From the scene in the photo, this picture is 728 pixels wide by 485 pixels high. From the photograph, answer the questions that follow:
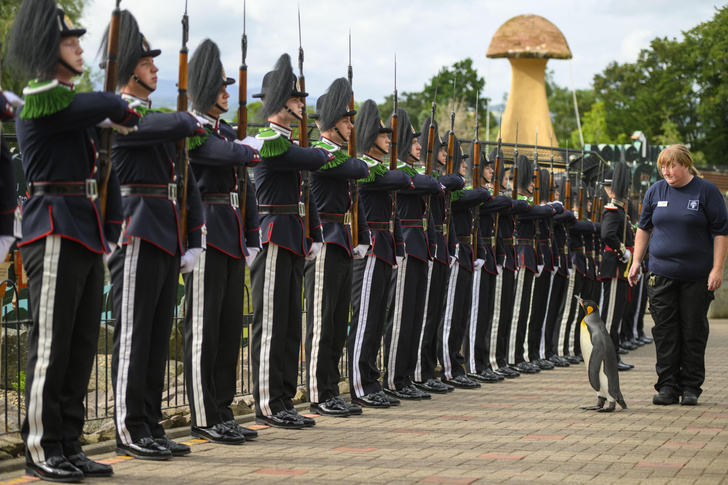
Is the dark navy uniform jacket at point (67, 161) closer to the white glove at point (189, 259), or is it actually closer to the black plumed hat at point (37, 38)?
the black plumed hat at point (37, 38)

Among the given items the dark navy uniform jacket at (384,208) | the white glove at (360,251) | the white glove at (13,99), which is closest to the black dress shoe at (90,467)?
the white glove at (13,99)

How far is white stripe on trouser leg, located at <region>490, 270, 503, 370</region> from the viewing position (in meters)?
11.5

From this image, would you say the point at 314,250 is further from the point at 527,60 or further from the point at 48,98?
the point at 527,60

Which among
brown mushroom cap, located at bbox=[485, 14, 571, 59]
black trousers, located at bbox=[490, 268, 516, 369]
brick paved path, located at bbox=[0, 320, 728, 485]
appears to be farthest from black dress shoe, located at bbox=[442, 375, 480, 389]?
brown mushroom cap, located at bbox=[485, 14, 571, 59]

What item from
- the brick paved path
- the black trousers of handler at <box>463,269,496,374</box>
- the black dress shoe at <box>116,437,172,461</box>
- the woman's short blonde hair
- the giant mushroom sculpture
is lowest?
the brick paved path

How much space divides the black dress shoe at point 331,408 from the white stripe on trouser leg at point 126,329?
240cm

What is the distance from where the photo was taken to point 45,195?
17.1ft

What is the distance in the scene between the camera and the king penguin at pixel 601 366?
8.45m

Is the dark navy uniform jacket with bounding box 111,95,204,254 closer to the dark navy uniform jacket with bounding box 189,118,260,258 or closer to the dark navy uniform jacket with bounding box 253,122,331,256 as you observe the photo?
the dark navy uniform jacket with bounding box 189,118,260,258

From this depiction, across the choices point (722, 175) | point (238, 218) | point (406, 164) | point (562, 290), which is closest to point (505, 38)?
point (722, 175)

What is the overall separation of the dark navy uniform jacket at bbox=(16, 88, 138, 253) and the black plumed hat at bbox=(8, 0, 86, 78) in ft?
0.81

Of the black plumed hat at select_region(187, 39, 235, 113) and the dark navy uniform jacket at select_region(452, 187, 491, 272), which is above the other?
the black plumed hat at select_region(187, 39, 235, 113)

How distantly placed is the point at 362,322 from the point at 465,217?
2422 millimetres

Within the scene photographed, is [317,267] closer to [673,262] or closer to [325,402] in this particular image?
[325,402]
